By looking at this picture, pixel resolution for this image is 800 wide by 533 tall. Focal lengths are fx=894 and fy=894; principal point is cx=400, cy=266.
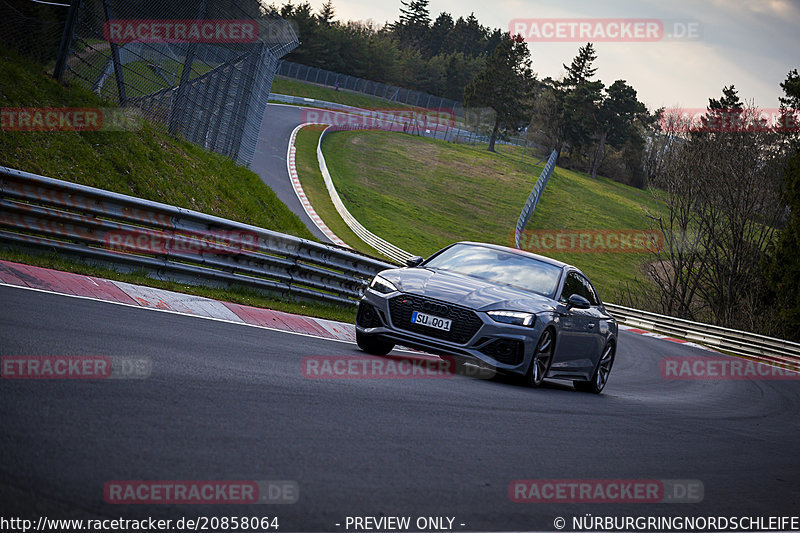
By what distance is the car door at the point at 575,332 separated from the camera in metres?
10.4

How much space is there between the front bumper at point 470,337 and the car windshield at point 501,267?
3.59 ft

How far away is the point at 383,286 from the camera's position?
981 centimetres

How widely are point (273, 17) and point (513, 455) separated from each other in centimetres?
1520

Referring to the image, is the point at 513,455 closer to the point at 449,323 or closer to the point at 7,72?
the point at 449,323

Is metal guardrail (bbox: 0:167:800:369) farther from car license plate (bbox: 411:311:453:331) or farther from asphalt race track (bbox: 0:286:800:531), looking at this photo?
car license plate (bbox: 411:311:453:331)

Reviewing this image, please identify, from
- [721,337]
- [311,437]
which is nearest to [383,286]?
[311,437]

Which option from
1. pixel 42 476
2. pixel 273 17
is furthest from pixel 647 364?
pixel 42 476

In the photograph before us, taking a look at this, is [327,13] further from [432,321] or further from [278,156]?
[432,321]

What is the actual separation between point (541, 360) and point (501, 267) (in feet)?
4.77

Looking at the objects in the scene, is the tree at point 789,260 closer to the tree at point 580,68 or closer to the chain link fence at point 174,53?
the chain link fence at point 174,53

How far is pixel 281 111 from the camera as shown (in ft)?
222

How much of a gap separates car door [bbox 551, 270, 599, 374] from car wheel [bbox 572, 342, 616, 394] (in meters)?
0.30

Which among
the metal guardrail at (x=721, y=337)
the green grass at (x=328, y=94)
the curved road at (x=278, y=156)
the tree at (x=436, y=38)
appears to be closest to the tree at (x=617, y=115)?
the green grass at (x=328, y=94)

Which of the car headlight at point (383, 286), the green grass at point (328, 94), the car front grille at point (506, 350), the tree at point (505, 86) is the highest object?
the tree at point (505, 86)
